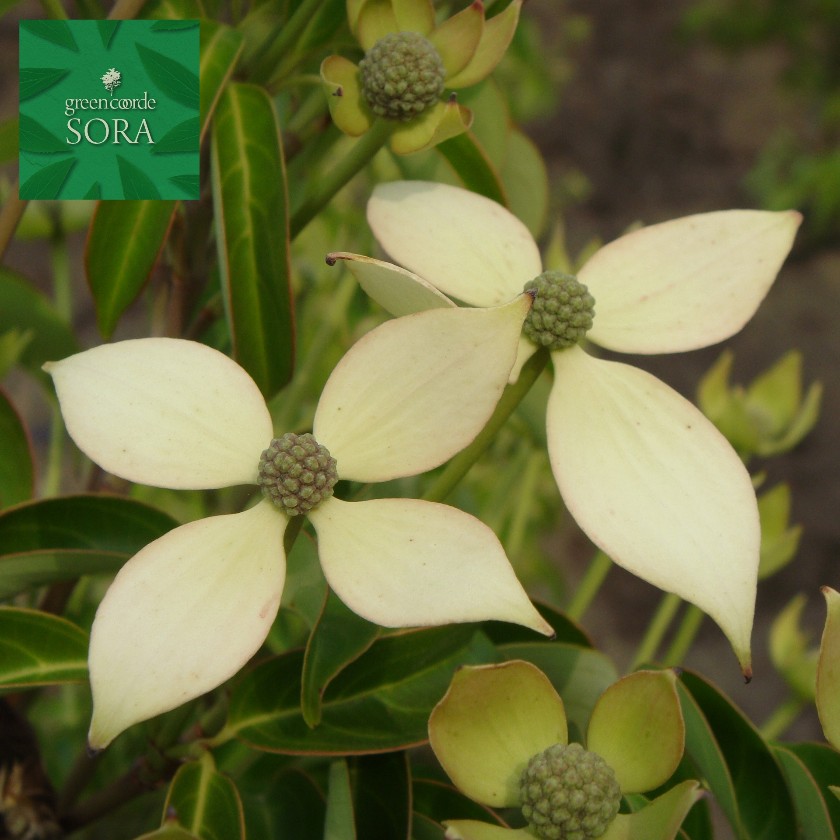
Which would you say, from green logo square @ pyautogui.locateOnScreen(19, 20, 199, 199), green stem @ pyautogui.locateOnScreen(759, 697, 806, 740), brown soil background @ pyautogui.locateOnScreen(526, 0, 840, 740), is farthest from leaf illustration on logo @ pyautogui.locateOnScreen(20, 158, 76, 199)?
brown soil background @ pyautogui.locateOnScreen(526, 0, 840, 740)

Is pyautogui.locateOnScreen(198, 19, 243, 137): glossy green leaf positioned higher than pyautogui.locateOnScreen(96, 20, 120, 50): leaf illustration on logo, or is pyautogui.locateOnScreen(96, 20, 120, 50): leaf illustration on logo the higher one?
pyautogui.locateOnScreen(96, 20, 120, 50): leaf illustration on logo

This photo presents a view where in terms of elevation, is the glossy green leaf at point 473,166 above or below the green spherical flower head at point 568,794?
above

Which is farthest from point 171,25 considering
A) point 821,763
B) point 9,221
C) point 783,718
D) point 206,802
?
point 783,718

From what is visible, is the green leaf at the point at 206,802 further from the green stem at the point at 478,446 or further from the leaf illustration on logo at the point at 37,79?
the leaf illustration on logo at the point at 37,79

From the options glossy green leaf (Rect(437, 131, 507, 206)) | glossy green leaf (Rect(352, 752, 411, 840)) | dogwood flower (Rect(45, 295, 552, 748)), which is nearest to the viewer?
dogwood flower (Rect(45, 295, 552, 748))

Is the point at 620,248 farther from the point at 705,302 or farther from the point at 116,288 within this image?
the point at 116,288

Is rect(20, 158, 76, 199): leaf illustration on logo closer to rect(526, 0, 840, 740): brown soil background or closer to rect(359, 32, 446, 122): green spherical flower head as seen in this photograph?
rect(359, 32, 446, 122): green spherical flower head

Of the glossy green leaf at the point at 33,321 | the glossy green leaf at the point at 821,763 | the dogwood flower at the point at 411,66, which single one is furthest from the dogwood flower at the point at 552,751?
the glossy green leaf at the point at 33,321
